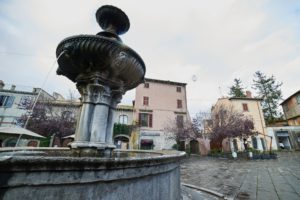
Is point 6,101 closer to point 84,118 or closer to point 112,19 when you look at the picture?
point 112,19

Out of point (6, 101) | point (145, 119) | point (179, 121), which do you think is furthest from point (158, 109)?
point (6, 101)

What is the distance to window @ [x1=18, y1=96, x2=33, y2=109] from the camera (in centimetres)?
2191

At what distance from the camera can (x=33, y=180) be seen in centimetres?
128

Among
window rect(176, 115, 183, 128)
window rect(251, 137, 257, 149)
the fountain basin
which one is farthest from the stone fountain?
window rect(251, 137, 257, 149)

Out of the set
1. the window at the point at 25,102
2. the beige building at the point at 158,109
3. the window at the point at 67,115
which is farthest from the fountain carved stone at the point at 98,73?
the window at the point at 25,102

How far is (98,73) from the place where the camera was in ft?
11.8

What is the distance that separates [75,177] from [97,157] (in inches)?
37.3

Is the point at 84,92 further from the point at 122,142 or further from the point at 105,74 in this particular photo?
the point at 122,142

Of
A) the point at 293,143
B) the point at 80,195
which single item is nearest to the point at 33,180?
the point at 80,195

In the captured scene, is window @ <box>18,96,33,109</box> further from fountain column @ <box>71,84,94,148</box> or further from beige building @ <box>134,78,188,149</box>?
fountain column @ <box>71,84,94,148</box>

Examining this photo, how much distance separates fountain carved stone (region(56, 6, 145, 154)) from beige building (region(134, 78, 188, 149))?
19.0 metres

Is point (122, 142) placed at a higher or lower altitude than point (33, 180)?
higher

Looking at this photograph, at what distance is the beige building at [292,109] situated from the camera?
30.8 m

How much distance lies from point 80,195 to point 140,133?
69.5ft
